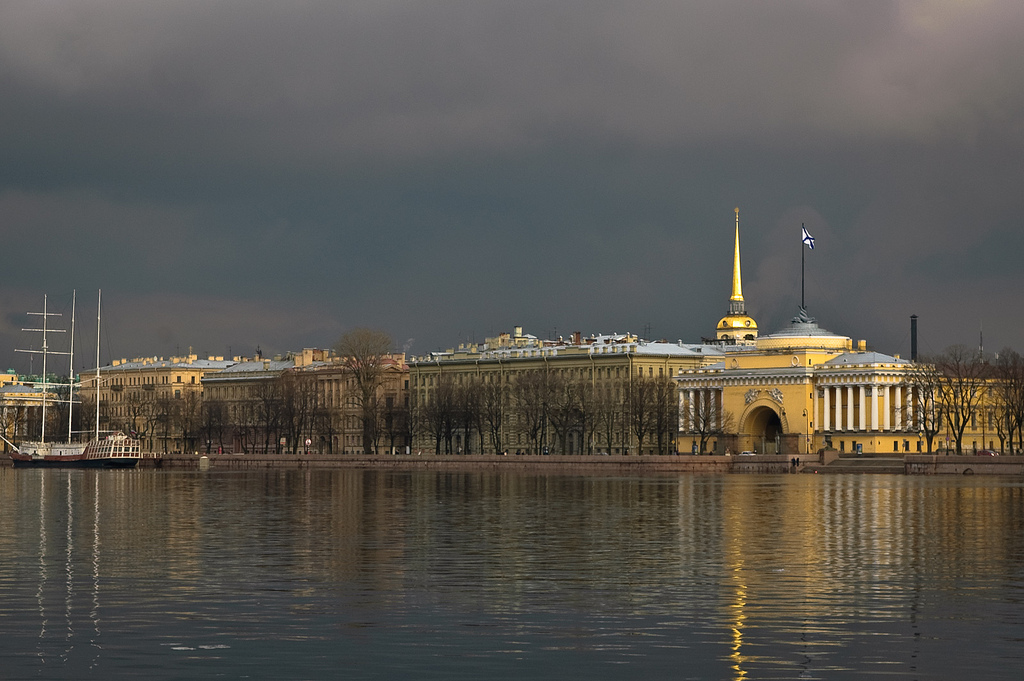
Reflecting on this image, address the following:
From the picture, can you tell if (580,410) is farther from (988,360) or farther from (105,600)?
(105,600)

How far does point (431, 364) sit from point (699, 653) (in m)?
144

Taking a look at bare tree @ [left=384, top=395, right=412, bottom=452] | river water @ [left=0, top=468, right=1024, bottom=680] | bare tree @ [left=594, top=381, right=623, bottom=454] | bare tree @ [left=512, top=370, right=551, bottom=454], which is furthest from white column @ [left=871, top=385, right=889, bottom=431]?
river water @ [left=0, top=468, right=1024, bottom=680]

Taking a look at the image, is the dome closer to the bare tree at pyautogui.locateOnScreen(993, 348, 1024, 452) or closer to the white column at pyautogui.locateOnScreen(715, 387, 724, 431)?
the white column at pyautogui.locateOnScreen(715, 387, 724, 431)

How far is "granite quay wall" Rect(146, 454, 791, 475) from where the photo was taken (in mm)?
108062

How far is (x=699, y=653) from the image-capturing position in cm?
1908

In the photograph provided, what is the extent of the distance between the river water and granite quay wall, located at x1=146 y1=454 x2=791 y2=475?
2429 inches

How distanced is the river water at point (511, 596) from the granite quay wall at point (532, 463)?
61.7 meters

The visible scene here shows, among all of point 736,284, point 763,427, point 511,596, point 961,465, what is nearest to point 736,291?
point 736,284

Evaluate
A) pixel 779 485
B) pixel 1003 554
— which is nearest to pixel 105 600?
pixel 1003 554

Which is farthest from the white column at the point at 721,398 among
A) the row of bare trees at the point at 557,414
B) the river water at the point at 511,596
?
the river water at the point at 511,596

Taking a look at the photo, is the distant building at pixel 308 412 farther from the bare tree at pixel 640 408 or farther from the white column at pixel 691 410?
the white column at pixel 691 410

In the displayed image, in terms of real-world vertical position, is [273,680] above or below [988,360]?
below

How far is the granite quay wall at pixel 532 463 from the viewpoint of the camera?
355 ft

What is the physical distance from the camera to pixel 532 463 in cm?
11269
